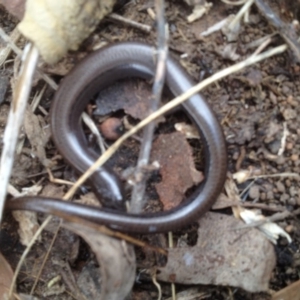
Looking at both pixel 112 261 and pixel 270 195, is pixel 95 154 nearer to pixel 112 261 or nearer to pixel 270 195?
pixel 112 261

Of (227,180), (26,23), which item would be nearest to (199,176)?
(227,180)

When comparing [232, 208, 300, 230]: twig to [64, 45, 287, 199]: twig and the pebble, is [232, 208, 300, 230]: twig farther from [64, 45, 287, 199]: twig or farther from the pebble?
[64, 45, 287, 199]: twig

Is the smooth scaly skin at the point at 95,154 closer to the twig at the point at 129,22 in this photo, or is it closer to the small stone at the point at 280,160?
the twig at the point at 129,22

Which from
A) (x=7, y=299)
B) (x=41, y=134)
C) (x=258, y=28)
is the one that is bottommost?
(x=7, y=299)

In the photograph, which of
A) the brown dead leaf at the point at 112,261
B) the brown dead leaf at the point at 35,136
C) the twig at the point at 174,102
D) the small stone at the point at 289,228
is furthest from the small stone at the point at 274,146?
the brown dead leaf at the point at 35,136

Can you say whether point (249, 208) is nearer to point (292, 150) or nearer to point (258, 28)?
point (292, 150)

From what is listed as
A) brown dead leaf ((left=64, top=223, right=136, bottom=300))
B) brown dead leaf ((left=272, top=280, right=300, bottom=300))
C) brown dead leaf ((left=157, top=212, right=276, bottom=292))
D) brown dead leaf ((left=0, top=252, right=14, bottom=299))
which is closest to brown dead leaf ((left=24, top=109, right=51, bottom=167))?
brown dead leaf ((left=64, top=223, right=136, bottom=300))
